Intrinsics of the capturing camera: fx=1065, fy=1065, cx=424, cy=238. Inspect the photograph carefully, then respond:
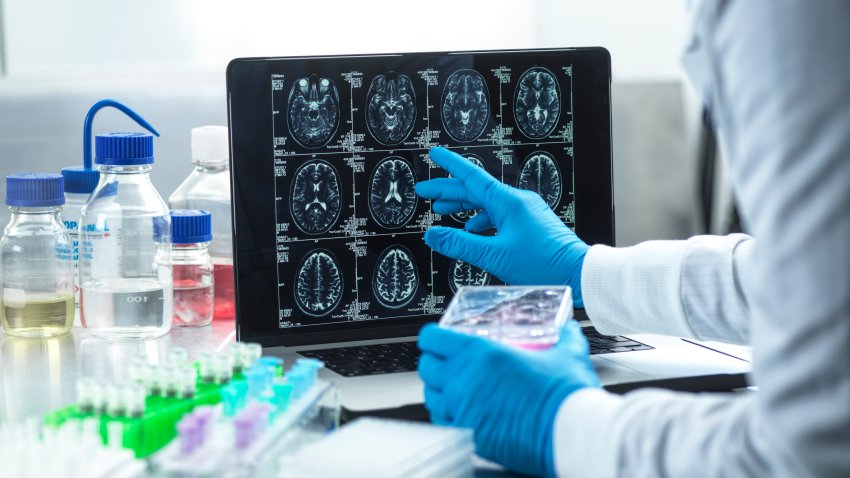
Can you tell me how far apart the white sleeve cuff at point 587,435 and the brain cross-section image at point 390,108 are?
629mm

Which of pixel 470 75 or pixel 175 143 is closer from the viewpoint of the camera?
pixel 470 75

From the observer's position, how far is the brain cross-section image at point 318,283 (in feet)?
4.96

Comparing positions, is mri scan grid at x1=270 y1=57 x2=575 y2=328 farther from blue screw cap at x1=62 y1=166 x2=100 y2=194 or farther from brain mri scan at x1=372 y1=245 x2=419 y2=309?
blue screw cap at x1=62 y1=166 x2=100 y2=194

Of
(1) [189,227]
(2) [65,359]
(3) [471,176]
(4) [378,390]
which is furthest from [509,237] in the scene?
(2) [65,359]

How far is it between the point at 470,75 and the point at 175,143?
617 millimetres

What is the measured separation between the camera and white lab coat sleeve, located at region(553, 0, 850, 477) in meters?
0.78

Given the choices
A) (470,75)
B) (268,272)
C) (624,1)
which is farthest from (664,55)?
(268,272)

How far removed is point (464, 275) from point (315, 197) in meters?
0.26

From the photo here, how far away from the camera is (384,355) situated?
1.46m

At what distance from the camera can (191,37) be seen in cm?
203

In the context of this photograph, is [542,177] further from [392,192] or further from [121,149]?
[121,149]

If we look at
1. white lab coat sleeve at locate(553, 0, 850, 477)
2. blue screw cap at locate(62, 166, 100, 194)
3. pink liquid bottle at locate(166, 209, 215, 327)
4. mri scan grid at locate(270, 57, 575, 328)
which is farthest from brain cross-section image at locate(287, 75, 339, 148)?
white lab coat sleeve at locate(553, 0, 850, 477)

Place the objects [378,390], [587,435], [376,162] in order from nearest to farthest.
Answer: [587,435] → [378,390] → [376,162]

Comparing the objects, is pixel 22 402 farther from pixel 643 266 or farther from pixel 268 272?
pixel 643 266
